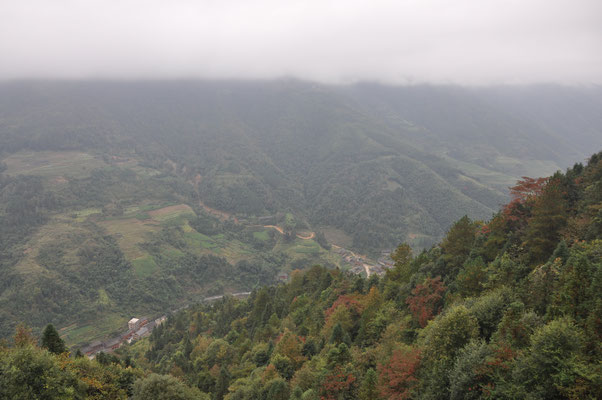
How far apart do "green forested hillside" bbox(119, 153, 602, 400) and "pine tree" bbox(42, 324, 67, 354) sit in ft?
70.9

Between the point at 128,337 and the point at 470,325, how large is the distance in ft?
415

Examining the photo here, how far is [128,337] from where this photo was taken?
11825cm

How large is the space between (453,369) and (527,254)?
18706 millimetres

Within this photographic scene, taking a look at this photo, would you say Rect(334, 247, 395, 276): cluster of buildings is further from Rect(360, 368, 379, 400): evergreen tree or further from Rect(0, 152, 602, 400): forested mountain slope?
Rect(360, 368, 379, 400): evergreen tree

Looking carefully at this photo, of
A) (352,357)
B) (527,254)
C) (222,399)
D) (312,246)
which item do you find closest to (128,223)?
(312,246)

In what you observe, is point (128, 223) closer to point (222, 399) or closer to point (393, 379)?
point (222, 399)

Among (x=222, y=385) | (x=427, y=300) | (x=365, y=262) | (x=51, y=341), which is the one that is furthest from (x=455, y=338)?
(x=365, y=262)

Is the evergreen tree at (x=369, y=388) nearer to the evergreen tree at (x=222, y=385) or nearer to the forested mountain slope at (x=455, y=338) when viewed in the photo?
the forested mountain slope at (x=455, y=338)

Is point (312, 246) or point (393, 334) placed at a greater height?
point (393, 334)

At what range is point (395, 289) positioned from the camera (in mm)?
54781

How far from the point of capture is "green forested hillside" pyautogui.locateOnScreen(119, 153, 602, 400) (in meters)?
19.1

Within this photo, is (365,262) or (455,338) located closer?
(455,338)

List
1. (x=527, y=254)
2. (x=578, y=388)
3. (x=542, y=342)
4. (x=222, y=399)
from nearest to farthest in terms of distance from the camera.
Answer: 1. (x=578, y=388)
2. (x=542, y=342)
3. (x=527, y=254)
4. (x=222, y=399)

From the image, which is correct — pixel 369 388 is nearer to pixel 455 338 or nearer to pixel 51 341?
pixel 455 338
